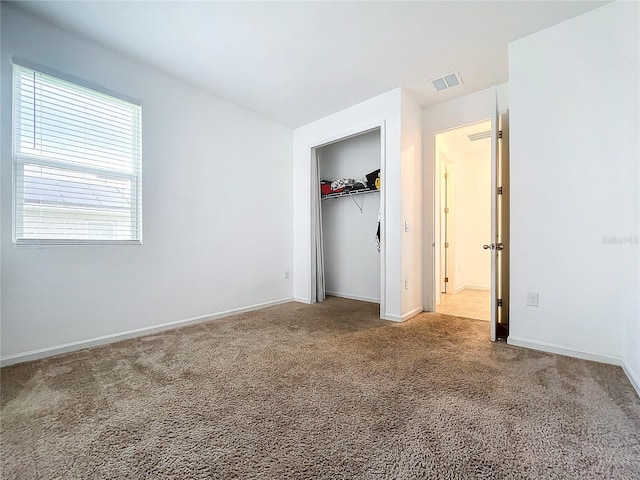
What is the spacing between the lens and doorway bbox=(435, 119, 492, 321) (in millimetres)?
4969

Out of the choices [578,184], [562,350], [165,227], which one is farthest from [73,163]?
[562,350]

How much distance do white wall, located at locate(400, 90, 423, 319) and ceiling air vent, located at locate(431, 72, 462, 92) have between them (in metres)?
0.33

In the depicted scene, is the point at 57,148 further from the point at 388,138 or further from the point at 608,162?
the point at 608,162

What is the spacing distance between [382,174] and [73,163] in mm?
2990

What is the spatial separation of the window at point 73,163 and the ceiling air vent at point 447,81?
313cm

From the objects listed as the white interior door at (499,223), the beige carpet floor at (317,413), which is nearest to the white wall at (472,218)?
the white interior door at (499,223)

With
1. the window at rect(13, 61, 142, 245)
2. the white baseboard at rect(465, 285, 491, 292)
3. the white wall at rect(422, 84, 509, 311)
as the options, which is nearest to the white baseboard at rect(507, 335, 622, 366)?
the white wall at rect(422, 84, 509, 311)

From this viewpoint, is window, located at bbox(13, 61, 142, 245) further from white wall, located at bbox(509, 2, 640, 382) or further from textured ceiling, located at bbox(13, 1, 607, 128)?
white wall, located at bbox(509, 2, 640, 382)

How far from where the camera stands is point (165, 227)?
2.95 metres

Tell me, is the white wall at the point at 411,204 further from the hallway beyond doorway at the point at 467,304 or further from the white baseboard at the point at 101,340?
the white baseboard at the point at 101,340

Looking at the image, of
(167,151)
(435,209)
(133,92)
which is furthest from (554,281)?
(133,92)

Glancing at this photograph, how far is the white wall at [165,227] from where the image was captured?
2174mm

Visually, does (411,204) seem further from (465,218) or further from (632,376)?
(465,218)

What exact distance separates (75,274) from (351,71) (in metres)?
3.16
